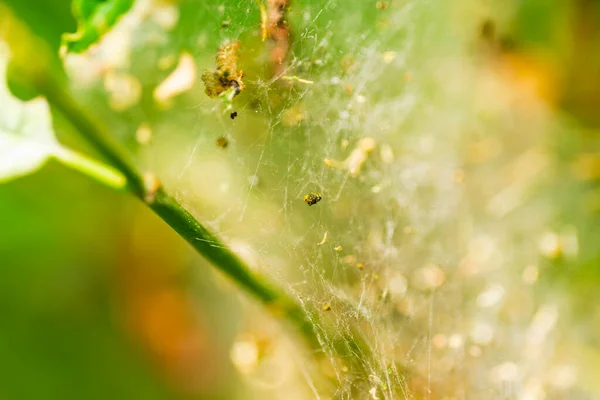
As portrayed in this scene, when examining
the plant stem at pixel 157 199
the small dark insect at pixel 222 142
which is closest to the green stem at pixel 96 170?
the plant stem at pixel 157 199

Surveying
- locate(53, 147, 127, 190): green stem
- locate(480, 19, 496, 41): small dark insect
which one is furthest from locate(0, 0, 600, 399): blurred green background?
locate(53, 147, 127, 190): green stem

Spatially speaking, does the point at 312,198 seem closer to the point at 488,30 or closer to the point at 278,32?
the point at 278,32

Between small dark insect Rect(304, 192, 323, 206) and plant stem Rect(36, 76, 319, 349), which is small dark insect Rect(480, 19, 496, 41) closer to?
small dark insect Rect(304, 192, 323, 206)

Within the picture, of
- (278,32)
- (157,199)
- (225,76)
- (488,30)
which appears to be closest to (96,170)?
(157,199)

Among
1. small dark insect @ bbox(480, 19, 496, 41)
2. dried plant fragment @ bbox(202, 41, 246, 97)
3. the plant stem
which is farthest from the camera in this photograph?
small dark insect @ bbox(480, 19, 496, 41)

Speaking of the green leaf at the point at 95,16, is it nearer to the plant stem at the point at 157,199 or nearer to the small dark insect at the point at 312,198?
the plant stem at the point at 157,199

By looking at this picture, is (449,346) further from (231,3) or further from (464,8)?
(464,8)
